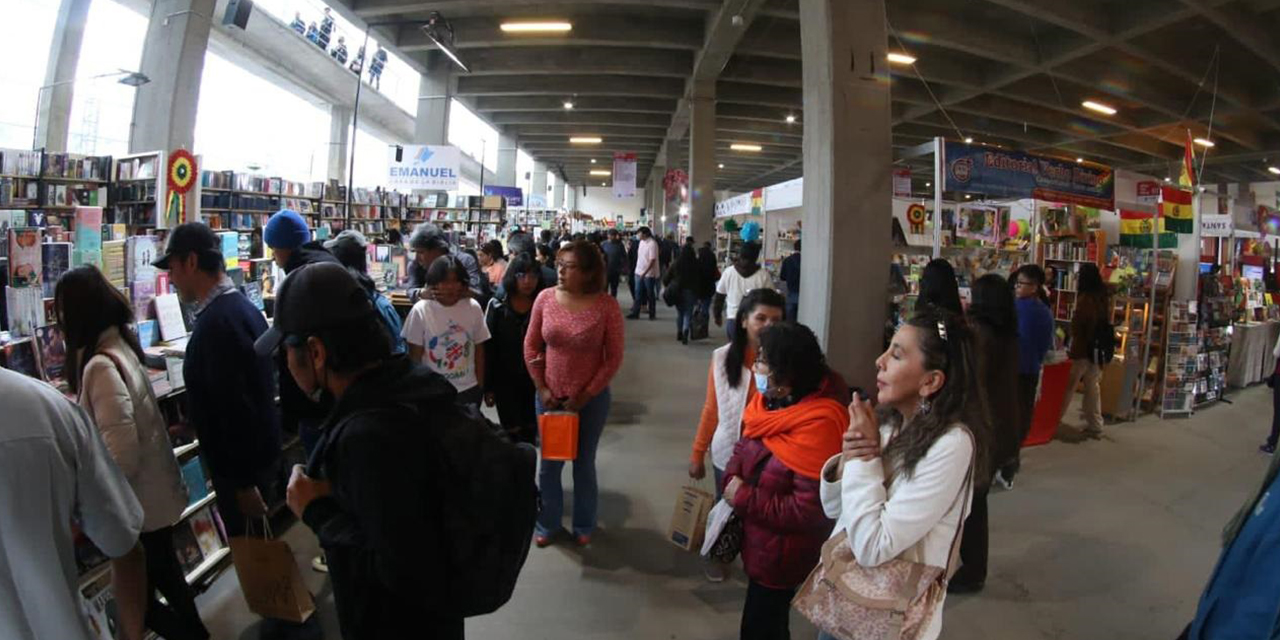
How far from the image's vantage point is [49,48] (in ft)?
31.4

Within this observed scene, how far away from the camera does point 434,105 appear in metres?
13.2

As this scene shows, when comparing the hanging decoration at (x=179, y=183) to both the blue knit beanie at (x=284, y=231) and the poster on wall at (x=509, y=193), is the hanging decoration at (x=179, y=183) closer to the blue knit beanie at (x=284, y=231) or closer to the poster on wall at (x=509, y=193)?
the blue knit beanie at (x=284, y=231)

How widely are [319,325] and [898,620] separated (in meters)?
1.37

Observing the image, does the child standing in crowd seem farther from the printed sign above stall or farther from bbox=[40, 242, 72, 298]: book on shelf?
the printed sign above stall

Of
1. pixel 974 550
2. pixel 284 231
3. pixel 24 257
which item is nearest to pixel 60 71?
pixel 24 257

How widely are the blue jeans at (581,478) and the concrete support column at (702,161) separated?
9.73 metres

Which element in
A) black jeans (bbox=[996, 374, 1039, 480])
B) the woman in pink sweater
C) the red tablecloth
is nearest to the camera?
the woman in pink sweater

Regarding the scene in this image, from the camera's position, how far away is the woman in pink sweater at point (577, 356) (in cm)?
299

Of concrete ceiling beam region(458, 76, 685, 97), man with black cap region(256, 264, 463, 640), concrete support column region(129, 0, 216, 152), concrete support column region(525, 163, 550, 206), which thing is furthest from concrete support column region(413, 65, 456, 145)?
concrete support column region(525, 163, 550, 206)

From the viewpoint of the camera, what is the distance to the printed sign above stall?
455 centimetres

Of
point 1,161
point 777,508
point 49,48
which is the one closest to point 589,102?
point 49,48

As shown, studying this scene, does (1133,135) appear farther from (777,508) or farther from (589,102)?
(777,508)

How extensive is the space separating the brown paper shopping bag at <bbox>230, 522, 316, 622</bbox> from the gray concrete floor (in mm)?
481

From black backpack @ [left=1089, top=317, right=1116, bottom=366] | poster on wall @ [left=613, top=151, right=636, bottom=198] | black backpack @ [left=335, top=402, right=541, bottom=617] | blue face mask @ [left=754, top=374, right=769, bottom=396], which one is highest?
poster on wall @ [left=613, top=151, right=636, bottom=198]
